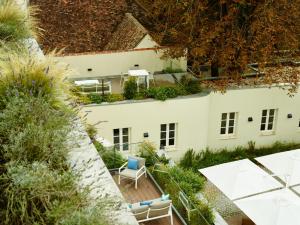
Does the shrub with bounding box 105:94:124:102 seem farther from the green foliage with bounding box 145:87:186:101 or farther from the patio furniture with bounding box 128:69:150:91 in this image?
the green foliage with bounding box 145:87:186:101

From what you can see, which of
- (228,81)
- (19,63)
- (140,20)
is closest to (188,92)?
(228,81)

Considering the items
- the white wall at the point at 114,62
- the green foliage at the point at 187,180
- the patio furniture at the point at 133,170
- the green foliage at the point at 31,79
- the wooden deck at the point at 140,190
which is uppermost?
the green foliage at the point at 31,79

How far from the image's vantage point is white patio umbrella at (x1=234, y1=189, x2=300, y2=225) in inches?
605

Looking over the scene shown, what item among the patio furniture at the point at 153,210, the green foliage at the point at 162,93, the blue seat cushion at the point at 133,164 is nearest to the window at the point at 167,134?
the green foliage at the point at 162,93

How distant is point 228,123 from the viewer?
79.1ft

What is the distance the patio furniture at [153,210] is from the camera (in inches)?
520

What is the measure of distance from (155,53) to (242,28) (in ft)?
14.9

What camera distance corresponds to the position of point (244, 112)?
78.5 feet

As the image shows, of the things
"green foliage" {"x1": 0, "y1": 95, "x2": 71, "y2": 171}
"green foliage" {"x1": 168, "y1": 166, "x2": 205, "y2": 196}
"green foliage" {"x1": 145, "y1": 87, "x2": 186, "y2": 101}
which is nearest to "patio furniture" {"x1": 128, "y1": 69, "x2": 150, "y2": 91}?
"green foliage" {"x1": 145, "y1": 87, "x2": 186, "y2": 101}

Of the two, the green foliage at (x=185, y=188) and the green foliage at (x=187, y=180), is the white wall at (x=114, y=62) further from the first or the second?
the green foliage at (x=187, y=180)

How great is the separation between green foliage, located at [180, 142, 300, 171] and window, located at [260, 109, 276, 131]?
936 millimetres

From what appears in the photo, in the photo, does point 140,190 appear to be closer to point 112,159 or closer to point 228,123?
point 112,159

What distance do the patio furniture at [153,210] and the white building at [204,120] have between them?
778cm

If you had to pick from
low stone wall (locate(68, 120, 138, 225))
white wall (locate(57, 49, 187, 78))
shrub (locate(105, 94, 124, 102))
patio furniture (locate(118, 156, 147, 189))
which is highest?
low stone wall (locate(68, 120, 138, 225))
